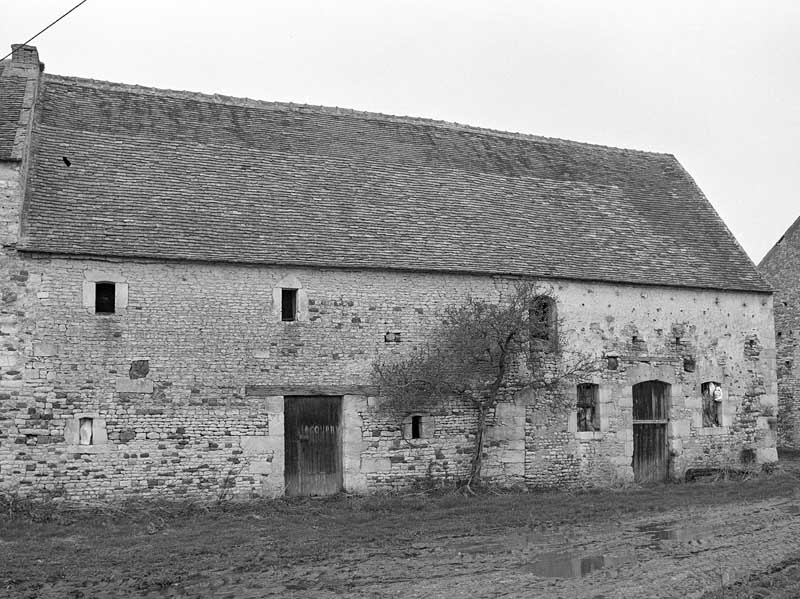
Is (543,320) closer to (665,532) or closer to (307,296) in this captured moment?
(307,296)

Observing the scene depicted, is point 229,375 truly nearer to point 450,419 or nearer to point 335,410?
point 335,410

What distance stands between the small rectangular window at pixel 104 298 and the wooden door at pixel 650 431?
1060 centimetres

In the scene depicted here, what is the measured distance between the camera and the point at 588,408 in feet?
60.6

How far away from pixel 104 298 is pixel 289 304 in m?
3.14

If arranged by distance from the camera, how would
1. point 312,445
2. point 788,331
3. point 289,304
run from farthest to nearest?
point 788,331 → point 289,304 → point 312,445

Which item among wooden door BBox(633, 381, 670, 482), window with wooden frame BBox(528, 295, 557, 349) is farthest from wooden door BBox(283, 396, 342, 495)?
wooden door BBox(633, 381, 670, 482)

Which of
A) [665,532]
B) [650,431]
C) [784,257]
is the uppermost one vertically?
[784,257]

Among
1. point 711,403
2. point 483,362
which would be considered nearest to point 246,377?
point 483,362

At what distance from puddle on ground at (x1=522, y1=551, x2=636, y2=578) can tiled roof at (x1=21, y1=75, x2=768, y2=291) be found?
6.98m

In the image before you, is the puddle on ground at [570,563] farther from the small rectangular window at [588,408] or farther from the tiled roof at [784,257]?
the tiled roof at [784,257]

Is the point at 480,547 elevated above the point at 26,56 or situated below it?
below

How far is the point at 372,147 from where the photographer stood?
20.0 meters

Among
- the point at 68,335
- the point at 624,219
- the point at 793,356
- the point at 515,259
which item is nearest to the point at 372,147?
the point at 515,259

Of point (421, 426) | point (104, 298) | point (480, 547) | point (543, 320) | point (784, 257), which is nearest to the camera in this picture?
point (480, 547)
